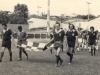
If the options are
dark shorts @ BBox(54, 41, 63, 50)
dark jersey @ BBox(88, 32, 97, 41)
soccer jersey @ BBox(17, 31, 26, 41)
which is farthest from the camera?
dark jersey @ BBox(88, 32, 97, 41)

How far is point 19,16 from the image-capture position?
103000 mm

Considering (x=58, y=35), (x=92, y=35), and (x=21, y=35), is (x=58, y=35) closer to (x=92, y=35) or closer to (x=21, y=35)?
(x=21, y=35)

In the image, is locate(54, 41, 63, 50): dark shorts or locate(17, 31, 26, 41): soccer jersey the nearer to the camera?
locate(54, 41, 63, 50): dark shorts

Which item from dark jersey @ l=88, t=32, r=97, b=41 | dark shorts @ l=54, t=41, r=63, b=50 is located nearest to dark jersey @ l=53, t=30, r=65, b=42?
dark shorts @ l=54, t=41, r=63, b=50

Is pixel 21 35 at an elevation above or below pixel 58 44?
above

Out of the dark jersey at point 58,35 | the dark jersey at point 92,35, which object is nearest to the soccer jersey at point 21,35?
the dark jersey at point 58,35

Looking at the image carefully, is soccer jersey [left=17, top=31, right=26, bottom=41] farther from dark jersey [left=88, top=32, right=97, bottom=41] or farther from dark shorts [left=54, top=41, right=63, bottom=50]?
dark jersey [left=88, top=32, right=97, bottom=41]

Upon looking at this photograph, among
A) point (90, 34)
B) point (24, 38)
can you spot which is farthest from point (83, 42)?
point (24, 38)

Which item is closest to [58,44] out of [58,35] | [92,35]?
[58,35]

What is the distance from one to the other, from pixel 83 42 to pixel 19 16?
3238 inches

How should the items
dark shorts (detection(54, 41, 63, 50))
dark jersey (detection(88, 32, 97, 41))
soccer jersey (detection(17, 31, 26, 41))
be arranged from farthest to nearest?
dark jersey (detection(88, 32, 97, 41)), soccer jersey (detection(17, 31, 26, 41)), dark shorts (detection(54, 41, 63, 50))

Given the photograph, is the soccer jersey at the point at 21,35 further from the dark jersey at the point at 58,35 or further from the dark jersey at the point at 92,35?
the dark jersey at the point at 92,35

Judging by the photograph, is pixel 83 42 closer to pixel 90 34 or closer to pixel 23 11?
pixel 90 34

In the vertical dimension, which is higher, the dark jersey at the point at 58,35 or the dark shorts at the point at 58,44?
the dark jersey at the point at 58,35
